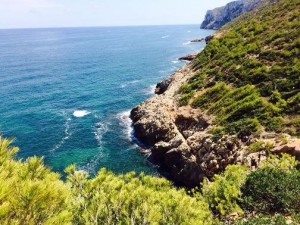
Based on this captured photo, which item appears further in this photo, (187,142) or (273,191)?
(187,142)

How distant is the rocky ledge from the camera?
3550 cm

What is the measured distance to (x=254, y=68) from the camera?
164 feet

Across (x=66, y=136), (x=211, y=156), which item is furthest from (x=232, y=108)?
(x=66, y=136)

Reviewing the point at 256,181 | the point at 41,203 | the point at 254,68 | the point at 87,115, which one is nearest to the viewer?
the point at 41,203

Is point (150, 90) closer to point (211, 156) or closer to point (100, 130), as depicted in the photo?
point (100, 130)

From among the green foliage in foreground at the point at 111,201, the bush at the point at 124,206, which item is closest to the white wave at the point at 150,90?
the green foliage in foreground at the point at 111,201

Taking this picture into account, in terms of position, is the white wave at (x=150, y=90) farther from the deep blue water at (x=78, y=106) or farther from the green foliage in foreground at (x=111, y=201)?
the green foliage in foreground at (x=111, y=201)

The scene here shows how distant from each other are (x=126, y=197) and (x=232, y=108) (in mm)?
30374

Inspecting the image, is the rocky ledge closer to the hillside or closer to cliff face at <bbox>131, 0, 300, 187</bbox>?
cliff face at <bbox>131, 0, 300, 187</bbox>

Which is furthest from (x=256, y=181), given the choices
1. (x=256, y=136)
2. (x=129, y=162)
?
(x=129, y=162)

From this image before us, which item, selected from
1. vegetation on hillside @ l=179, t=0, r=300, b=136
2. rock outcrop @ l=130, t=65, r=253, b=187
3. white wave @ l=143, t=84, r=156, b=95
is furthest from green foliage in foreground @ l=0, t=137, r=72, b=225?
white wave @ l=143, t=84, r=156, b=95

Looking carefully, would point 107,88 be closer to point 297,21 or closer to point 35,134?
point 35,134

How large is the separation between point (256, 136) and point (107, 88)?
2054 inches

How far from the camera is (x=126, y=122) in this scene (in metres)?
59.4
